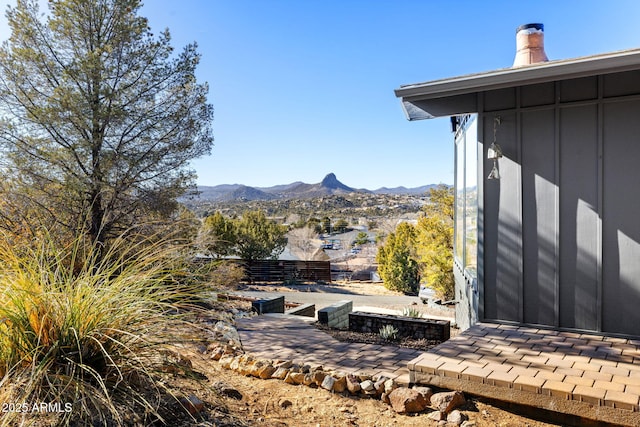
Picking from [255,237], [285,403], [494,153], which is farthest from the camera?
[255,237]

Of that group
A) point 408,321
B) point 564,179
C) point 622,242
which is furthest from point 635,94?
point 408,321

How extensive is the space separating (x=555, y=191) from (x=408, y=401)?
8.85 ft

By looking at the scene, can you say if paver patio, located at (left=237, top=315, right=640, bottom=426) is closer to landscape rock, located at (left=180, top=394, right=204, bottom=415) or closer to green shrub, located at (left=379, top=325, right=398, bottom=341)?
green shrub, located at (left=379, top=325, right=398, bottom=341)

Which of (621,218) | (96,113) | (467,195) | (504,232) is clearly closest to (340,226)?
(96,113)

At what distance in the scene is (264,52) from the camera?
13.4 metres

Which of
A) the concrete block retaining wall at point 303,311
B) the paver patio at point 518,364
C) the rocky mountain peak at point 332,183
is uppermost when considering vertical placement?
the rocky mountain peak at point 332,183

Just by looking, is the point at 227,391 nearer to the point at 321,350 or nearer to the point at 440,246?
the point at 321,350

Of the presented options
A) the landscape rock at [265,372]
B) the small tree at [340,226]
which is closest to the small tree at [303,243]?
the small tree at [340,226]

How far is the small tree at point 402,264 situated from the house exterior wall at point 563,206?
11785 millimetres

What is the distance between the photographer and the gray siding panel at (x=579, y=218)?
394 centimetres

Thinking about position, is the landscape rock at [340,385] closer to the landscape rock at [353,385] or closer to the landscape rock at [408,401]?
the landscape rock at [353,385]

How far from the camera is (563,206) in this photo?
160 inches

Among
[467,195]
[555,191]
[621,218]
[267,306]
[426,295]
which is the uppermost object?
[467,195]

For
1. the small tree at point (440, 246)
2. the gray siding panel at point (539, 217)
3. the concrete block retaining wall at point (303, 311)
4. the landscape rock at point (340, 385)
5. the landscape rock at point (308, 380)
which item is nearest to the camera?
the landscape rock at point (340, 385)
